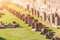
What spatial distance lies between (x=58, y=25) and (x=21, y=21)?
12.5ft

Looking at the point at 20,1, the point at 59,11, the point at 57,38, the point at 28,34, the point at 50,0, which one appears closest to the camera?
the point at 57,38

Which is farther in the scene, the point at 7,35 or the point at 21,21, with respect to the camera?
the point at 21,21

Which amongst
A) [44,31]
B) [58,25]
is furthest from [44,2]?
[44,31]

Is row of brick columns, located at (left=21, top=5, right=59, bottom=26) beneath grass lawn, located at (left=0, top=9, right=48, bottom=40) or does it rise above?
above

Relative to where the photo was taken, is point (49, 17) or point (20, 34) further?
point (49, 17)

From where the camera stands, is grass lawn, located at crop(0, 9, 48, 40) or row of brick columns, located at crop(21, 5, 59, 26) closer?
grass lawn, located at crop(0, 9, 48, 40)

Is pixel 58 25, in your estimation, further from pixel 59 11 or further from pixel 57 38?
pixel 57 38

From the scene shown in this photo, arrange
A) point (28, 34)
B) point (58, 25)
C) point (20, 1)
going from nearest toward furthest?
point (28, 34)
point (58, 25)
point (20, 1)

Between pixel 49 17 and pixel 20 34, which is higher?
pixel 49 17

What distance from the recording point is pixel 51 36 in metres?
18.0

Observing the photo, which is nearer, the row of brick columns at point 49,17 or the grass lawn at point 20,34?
the grass lawn at point 20,34

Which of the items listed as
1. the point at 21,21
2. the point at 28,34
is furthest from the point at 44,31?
the point at 21,21

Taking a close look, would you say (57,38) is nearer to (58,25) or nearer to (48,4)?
(58,25)

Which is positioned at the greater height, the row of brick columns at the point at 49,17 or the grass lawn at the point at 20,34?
the row of brick columns at the point at 49,17
